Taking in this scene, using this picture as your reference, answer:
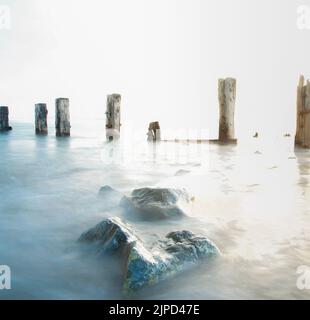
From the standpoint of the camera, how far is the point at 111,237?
3.23 meters

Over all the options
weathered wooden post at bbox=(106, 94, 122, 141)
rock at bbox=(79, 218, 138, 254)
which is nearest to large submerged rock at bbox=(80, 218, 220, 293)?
rock at bbox=(79, 218, 138, 254)

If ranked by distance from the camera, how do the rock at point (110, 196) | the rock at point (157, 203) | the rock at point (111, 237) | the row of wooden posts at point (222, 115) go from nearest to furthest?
the rock at point (111, 237) → the rock at point (157, 203) → the rock at point (110, 196) → the row of wooden posts at point (222, 115)

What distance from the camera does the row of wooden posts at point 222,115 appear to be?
9.78 meters

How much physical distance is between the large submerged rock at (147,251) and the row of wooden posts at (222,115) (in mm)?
7485

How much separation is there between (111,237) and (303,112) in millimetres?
7878

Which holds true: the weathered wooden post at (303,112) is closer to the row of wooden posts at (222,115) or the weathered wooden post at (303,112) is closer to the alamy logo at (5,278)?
the row of wooden posts at (222,115)

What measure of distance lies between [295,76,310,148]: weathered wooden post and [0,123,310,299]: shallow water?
5.45 feet

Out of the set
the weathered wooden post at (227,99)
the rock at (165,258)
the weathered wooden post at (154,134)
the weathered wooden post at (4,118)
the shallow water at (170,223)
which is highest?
the weathered wooden post at (227,99)

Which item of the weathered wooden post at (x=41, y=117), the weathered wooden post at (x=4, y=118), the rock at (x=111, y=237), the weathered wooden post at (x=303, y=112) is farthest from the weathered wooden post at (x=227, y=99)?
the rock at (x=111, y=237)

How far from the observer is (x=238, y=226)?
3.94m

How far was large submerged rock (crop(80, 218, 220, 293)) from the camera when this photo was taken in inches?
104

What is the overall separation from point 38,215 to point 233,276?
2379 millimetres

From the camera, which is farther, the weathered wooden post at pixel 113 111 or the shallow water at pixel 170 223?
the weathered wooden post at pixel 113 111

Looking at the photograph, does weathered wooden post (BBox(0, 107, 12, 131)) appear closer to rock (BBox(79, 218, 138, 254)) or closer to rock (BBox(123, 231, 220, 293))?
rock (BBox(79, 218, 138, 254))
